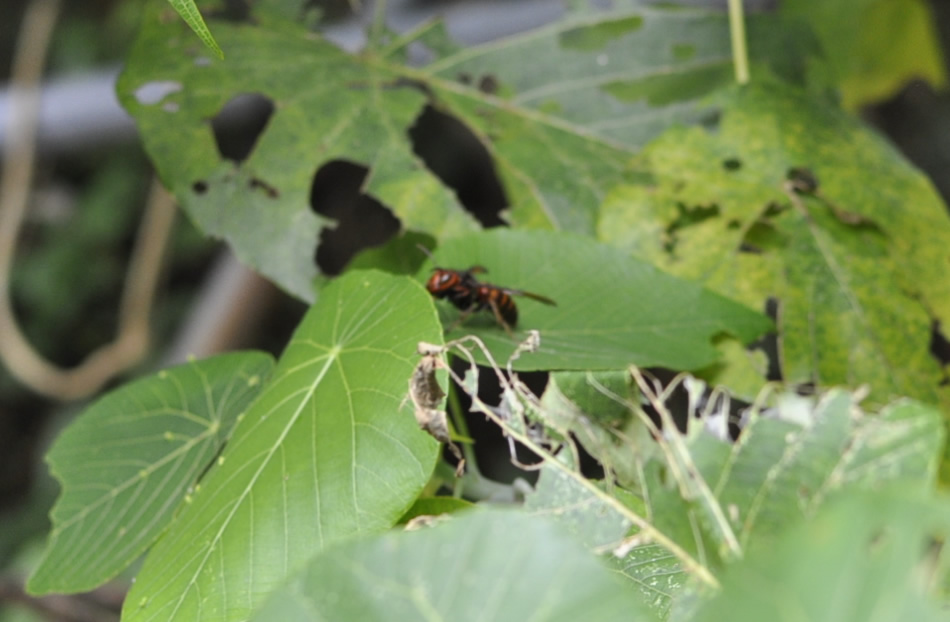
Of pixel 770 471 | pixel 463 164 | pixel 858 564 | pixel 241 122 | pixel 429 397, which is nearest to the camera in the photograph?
pixel 858 564

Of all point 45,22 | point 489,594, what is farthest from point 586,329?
point 45,22

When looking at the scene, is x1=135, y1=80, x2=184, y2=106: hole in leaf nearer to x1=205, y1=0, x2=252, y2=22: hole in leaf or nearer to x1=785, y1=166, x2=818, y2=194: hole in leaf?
x1=205, y1=0, x2=252, y2=22: hole in leaf

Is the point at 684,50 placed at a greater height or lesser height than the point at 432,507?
greater

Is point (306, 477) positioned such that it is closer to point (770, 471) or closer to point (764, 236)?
point (770, 471)

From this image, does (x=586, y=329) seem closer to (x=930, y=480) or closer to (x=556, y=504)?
(x=556, y=504)

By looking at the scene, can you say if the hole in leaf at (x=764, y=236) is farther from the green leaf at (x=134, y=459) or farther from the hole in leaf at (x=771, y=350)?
the green leaf at (x=134, y=459)

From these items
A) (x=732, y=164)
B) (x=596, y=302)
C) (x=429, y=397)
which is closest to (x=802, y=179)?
(x=732, y=164)

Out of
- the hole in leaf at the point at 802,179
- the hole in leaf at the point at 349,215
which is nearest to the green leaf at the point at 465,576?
the hole in leaf at the point at 802,179
